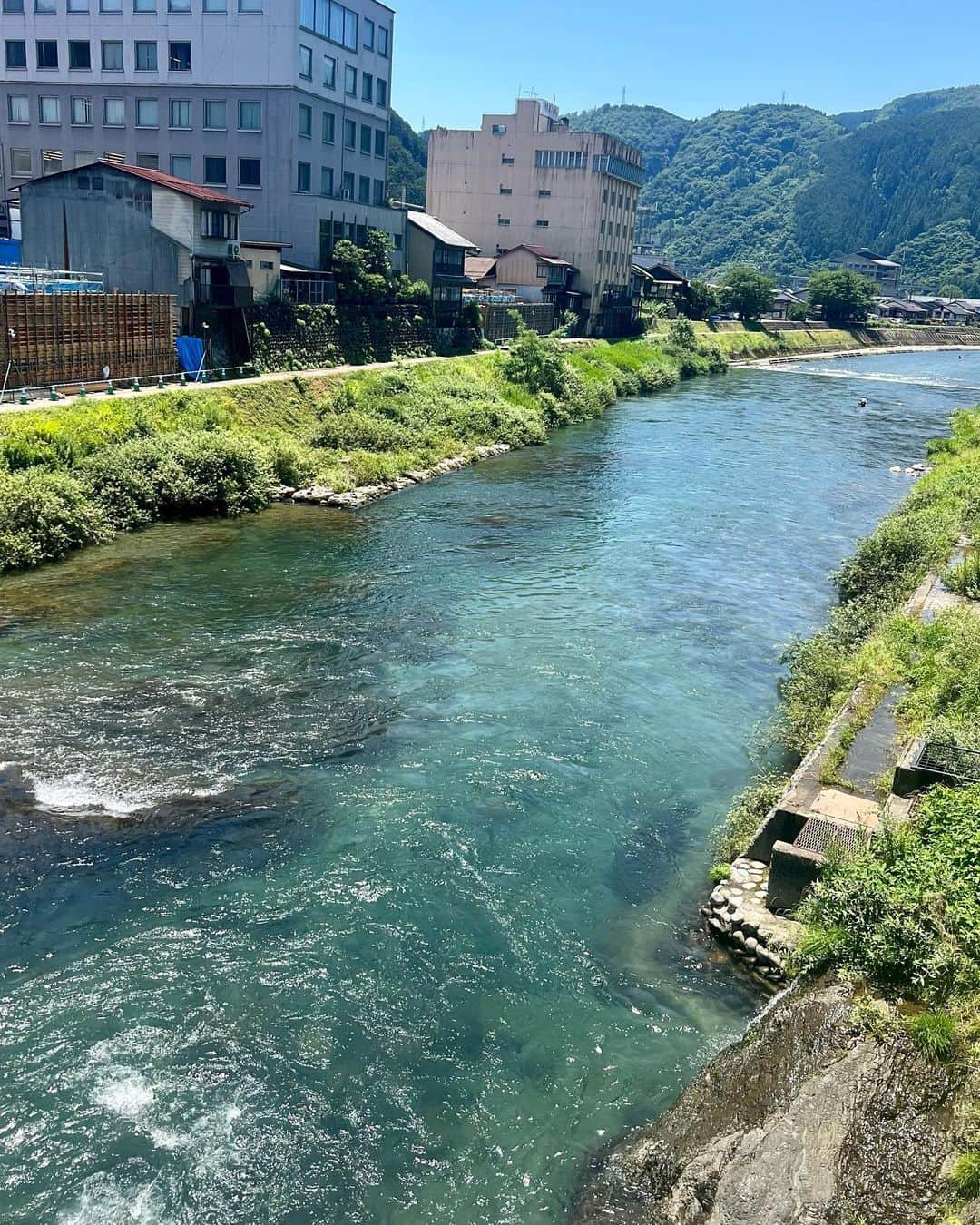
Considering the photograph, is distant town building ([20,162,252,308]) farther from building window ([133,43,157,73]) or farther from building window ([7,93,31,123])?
building window ([7,93,31,123])

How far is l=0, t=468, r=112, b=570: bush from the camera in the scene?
26812 millimetres

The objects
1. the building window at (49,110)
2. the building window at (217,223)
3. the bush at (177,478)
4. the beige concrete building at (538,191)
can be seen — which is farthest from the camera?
the beige concrete building at (538,191)

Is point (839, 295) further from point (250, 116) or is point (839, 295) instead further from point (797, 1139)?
point (797, 1139)

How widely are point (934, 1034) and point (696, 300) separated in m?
110

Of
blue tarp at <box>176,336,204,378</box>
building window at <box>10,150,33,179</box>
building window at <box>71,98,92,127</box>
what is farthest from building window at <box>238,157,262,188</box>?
blue tarp at <box>176,336,204,378</box>

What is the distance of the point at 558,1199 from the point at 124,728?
1148 cm

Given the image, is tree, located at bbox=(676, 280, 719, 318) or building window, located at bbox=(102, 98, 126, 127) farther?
tree, located at bbox=(676, 280, 719, 318)

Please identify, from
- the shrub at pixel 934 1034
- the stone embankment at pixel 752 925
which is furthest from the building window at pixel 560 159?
the shrub at pixel 934 1034

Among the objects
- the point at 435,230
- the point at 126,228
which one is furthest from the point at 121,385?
the point at 435,230

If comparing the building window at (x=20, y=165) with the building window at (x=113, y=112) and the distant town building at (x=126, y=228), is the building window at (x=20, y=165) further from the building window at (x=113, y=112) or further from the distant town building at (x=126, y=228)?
the distant town building at (x=126, y=228)

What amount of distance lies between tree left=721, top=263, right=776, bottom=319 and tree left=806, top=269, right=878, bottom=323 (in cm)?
1808

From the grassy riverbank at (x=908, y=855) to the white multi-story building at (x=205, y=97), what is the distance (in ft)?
143

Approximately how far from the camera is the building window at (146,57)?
57562 millimetres

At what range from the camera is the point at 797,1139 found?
9.05 meters
